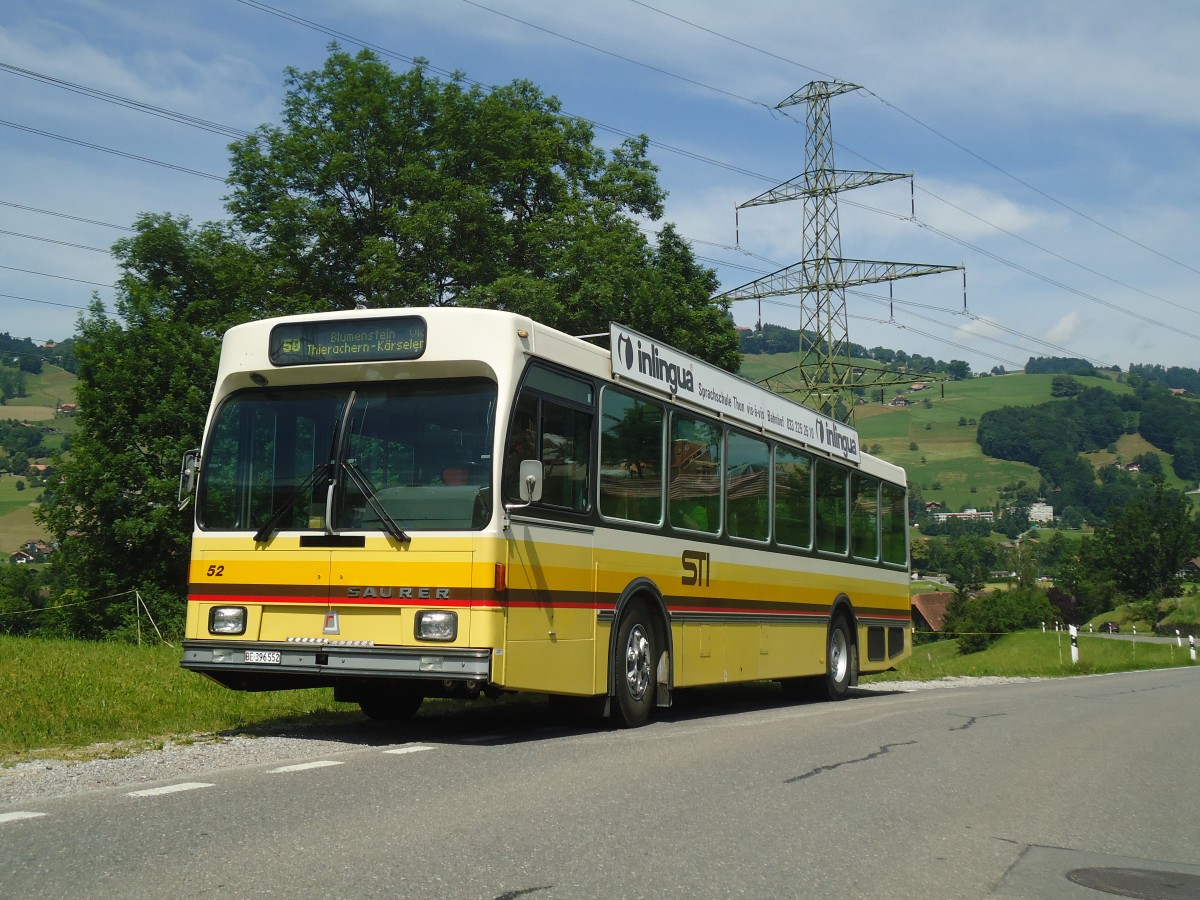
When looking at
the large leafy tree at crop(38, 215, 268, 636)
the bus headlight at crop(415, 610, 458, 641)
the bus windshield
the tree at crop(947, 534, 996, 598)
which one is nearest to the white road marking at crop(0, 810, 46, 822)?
the bus headlight at crop(415, 610, 458, 641)

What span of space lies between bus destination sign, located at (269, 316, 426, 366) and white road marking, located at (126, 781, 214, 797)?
3574mm

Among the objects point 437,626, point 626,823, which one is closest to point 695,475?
point 437,626

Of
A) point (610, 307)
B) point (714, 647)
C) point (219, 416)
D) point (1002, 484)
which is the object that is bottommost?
point (714, 647)

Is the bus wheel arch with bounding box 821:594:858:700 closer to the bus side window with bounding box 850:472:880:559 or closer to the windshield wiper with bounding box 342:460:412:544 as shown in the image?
the bus side window with bounding box 850:472:880:559

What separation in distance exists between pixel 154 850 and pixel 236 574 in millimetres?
4450

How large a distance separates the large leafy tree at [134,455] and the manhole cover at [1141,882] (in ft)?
85.1

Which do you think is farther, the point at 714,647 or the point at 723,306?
the point at 723,306

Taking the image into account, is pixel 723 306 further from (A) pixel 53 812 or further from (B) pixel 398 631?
(A) pixel 53 812

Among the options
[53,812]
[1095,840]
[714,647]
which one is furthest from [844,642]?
[53,812]

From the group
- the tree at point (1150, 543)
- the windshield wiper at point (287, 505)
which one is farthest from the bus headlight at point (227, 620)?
the tree at point (1150, 543)

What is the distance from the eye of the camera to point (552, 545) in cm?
990

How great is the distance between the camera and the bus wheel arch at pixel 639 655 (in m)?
10.8

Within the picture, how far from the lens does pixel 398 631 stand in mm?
9141

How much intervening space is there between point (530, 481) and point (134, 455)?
2332cm
